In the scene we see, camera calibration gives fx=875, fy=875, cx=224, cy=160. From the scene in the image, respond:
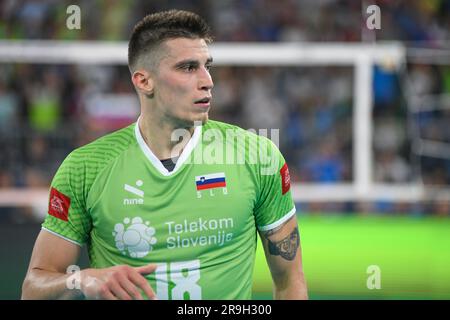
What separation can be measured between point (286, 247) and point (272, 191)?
0.26 metres

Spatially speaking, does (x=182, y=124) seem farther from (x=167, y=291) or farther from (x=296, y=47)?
(x=296, y=47)

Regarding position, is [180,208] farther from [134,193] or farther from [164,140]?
[164,140]

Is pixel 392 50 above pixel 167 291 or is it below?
above

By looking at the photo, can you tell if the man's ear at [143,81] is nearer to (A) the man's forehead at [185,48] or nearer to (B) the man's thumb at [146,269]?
(A) the man's forehead at [185,48]

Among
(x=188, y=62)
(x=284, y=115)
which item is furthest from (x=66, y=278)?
(x=284, y=115)

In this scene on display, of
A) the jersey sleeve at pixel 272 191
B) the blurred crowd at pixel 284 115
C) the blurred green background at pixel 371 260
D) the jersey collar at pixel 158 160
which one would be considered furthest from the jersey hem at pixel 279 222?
the blurred crowd at pixel 284 115

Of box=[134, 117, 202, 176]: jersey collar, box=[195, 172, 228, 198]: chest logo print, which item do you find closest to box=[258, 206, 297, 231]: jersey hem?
box=[195, 172, 228, 198]: chest logo print

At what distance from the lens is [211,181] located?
3922 millimetres

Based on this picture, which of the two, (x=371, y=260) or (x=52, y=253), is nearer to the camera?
(x=52, y=253)

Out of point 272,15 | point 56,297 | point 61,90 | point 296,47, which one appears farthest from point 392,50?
point 56,297

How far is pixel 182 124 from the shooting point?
399 cm

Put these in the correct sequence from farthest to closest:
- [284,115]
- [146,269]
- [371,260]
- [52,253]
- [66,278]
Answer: [284,115]
[371,260]
[52,253]
[66,278]
[146,269]

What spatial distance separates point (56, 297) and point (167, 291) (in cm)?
48

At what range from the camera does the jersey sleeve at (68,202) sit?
3828 millimetres
